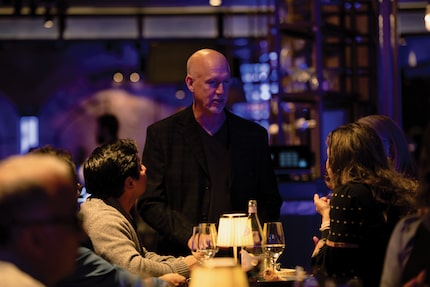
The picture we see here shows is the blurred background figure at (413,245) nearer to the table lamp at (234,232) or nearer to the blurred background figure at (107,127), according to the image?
the table lamp at (234,232)

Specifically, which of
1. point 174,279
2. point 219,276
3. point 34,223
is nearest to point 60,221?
point 34,223

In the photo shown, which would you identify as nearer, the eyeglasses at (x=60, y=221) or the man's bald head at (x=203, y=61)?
the eyeglasses at (x=60, y=221)

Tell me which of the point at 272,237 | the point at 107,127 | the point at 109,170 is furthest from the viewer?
the point at 107,127

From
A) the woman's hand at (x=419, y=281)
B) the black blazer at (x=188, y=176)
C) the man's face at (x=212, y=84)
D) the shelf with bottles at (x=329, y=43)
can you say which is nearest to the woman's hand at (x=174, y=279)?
the black blazer at (x=188, y=176)

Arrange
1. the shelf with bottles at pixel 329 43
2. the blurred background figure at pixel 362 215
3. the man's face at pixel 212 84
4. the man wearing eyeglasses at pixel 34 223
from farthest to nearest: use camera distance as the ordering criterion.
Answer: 1. the shelf with bottles at pixel 329 43
2. the man's face at pixel 212 84
3. the blurred background figure at pixel 362 215
4. the man wearing eyeglasses at pixel 34 223

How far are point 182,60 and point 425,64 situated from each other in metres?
5.83

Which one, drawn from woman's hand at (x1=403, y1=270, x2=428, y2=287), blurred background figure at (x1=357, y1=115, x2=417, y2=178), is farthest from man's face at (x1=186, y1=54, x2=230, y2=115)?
woman's hand at (x1=403, y1=270, x2=428, y2=287)

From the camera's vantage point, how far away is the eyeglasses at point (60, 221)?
2023 millimetres

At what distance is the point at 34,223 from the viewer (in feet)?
6.64

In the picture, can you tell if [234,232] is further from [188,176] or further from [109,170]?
[188,176]

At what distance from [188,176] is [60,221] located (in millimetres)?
2587

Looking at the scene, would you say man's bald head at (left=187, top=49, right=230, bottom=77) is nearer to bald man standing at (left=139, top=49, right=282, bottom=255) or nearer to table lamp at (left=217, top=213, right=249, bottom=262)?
bald man standing at (left=139, top=49, right=282, bottom=255)

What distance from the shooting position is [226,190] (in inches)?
181

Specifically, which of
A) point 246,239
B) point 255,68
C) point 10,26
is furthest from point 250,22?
point 246,239
